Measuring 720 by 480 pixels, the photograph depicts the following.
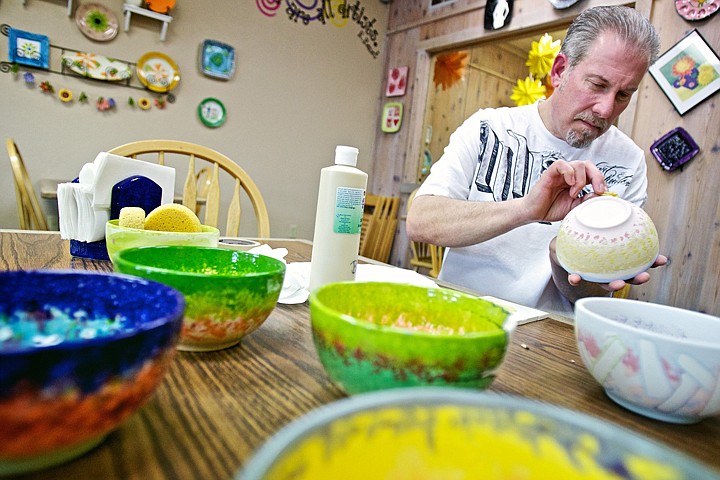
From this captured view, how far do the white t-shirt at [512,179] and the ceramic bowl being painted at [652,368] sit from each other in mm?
934

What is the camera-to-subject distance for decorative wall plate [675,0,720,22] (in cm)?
223

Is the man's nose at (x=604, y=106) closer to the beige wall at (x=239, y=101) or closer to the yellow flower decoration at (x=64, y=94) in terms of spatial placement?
the beige wall at (x=239, y=101)

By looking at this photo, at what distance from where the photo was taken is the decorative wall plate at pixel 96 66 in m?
2.79

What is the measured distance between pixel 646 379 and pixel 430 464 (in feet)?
0.84

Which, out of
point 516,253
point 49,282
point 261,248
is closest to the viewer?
point 49,282

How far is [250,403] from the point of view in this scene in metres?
0.38

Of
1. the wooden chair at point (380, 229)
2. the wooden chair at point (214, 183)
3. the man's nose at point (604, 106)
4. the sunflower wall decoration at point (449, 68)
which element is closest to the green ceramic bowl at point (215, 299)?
the wooden chair at point (214, 183)

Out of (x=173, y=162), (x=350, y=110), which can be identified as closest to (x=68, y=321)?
(x=173, y=162)

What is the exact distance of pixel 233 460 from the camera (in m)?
0.30

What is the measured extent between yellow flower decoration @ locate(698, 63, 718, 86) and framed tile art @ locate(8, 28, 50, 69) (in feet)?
11.7

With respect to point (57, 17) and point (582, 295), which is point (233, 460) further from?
point (57, 17)

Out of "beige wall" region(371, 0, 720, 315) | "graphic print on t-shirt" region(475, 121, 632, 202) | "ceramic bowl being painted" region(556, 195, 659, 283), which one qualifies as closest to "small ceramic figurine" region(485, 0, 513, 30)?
"beige wall" region(371, 0, 720, 315)

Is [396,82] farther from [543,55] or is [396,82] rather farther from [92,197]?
[92,197]

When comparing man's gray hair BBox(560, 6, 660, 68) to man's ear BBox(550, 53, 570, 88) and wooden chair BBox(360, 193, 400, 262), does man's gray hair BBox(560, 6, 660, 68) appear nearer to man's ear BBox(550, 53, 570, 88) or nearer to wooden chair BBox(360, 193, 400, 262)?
man's ear BBox(550, 53, 570, 88)
